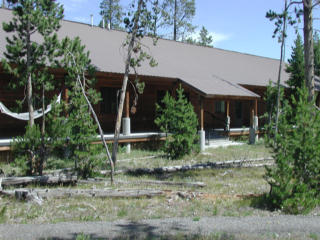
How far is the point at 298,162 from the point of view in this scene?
7418mm

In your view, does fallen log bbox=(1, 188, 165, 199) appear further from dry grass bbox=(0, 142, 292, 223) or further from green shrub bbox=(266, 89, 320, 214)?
green shrub bbox=(266, 89, 320, 214)

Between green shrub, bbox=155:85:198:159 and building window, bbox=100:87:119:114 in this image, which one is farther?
building window, bbox=100:87:119:114

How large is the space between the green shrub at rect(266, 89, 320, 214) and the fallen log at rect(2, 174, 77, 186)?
195 inches

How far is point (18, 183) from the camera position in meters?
8.56

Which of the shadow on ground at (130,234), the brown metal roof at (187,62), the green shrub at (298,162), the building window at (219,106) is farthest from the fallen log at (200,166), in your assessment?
the building window at (219,106)

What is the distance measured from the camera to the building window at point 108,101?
17.2 m

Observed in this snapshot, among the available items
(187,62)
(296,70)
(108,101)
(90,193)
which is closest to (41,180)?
(90,193)

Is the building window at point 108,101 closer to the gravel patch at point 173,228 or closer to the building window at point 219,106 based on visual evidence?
the building window at point 219,106

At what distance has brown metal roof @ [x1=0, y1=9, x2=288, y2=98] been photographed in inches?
647

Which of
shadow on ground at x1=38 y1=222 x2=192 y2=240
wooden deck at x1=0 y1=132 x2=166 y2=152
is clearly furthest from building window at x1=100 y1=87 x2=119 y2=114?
shadow on ground at x1=38 y1=222 x2=192 y2=240

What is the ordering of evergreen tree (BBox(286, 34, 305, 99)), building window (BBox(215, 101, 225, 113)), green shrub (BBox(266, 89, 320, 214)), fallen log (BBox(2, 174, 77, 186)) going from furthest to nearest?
building window (BBox(215, 101, 225, 113)) → evergreen tree (BBox(286, 34, 305, 99)) → fallen log (BBox(2, 174, 77, 186)) → green shrub (BBox(266, 89, 320, 214))

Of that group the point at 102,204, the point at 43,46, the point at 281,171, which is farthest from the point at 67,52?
the point at 281,171

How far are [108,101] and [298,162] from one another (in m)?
11.6

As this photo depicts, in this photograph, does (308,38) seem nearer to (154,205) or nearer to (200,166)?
(200,166)
